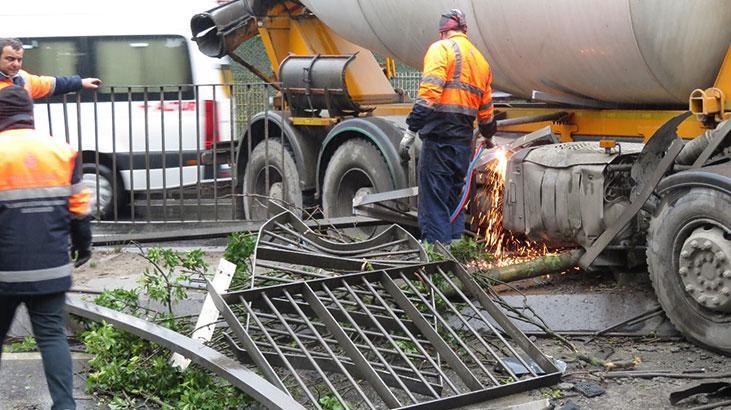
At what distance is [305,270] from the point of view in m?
6.59

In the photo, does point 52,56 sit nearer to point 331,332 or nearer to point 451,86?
point 451,86

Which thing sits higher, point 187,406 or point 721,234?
point 721,234

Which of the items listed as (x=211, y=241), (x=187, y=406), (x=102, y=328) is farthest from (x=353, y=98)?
(x=187, y=406)

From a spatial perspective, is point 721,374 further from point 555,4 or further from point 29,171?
point 29,171

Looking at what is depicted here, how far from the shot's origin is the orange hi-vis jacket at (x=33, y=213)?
4543 millimetres

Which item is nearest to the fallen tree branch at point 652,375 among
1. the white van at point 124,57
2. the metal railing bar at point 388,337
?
the metal railing bar at point 388,337

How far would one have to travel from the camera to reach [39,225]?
15.0 ft

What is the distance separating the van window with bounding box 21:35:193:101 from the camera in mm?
13469

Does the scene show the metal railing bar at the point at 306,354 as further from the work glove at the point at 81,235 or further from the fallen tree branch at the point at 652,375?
the fallen tree branch at the point at 652,375

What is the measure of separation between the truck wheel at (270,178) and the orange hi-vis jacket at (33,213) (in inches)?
217

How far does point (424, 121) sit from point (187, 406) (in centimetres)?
325

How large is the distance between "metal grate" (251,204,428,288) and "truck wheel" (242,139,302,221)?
288 centimetres

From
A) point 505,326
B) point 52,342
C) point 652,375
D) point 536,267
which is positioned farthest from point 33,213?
point 536,267

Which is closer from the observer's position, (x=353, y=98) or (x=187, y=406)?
(x=187, y=406)
